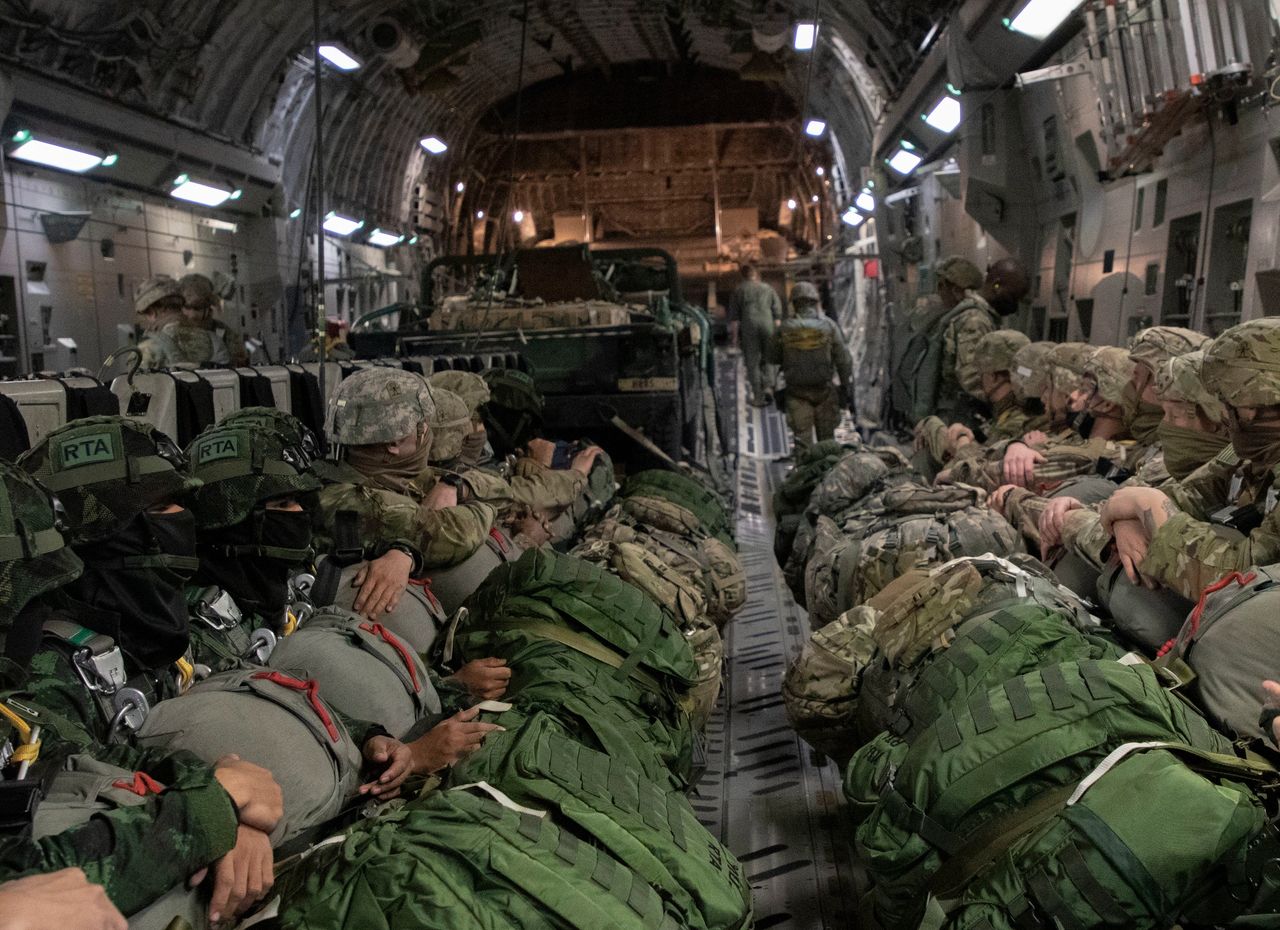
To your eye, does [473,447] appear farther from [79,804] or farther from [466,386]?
[79,804]

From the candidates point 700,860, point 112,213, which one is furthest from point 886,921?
point 112,213

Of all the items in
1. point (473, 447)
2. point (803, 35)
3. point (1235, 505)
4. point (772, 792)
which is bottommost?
point (772, 792)

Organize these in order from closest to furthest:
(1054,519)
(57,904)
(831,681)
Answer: (57,904) < (831,681) < (1054,519)

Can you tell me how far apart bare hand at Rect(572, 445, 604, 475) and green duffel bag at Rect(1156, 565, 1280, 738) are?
11.1ft

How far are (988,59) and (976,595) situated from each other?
6283mm

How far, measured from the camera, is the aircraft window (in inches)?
255

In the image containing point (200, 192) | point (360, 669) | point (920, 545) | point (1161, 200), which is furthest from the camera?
point (200, 192)

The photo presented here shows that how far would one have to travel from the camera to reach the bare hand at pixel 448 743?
8.04 feet

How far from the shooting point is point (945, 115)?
9672 mm

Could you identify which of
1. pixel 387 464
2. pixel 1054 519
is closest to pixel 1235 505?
pixel 1054 519

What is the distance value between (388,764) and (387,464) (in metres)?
1.32

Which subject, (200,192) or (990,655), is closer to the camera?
(990,655)

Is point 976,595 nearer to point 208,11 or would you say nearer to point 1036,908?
point 1036,908

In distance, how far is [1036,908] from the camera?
187 cm
